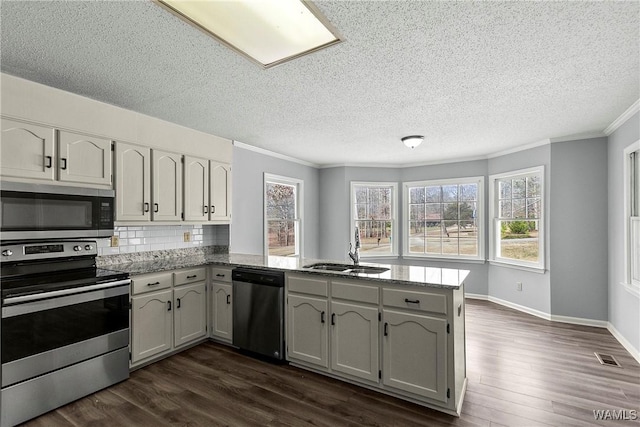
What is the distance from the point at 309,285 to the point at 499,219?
3.94m

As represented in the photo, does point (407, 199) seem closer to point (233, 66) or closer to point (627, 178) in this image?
point (627, 178)

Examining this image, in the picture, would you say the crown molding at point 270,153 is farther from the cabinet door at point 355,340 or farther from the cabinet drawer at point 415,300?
the cabinet drawer at point 415,300

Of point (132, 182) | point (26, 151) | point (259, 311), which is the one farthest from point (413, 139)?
point (26, 151)

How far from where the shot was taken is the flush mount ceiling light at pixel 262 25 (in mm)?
1734

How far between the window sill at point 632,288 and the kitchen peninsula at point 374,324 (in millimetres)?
1996

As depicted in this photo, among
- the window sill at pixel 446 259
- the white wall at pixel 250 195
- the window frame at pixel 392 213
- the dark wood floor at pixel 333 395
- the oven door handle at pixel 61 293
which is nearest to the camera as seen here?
the oven door handle at pixel 61 293

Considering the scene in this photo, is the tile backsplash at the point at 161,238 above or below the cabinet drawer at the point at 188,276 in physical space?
above

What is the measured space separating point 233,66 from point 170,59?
1.41ft

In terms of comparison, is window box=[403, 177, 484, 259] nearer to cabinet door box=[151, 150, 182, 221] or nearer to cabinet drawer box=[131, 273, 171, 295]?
cabinet door box=[151, 150, 182, 221]

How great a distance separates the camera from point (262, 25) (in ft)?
6.27

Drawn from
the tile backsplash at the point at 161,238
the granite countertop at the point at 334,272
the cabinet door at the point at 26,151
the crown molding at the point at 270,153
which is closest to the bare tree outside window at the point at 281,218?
the crown molding at the point at 270,153

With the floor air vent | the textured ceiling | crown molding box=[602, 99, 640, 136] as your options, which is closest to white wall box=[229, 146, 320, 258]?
the textured ceiling

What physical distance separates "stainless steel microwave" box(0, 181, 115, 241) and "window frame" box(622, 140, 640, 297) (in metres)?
5.18

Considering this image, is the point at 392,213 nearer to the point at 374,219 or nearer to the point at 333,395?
the point at 374,219
